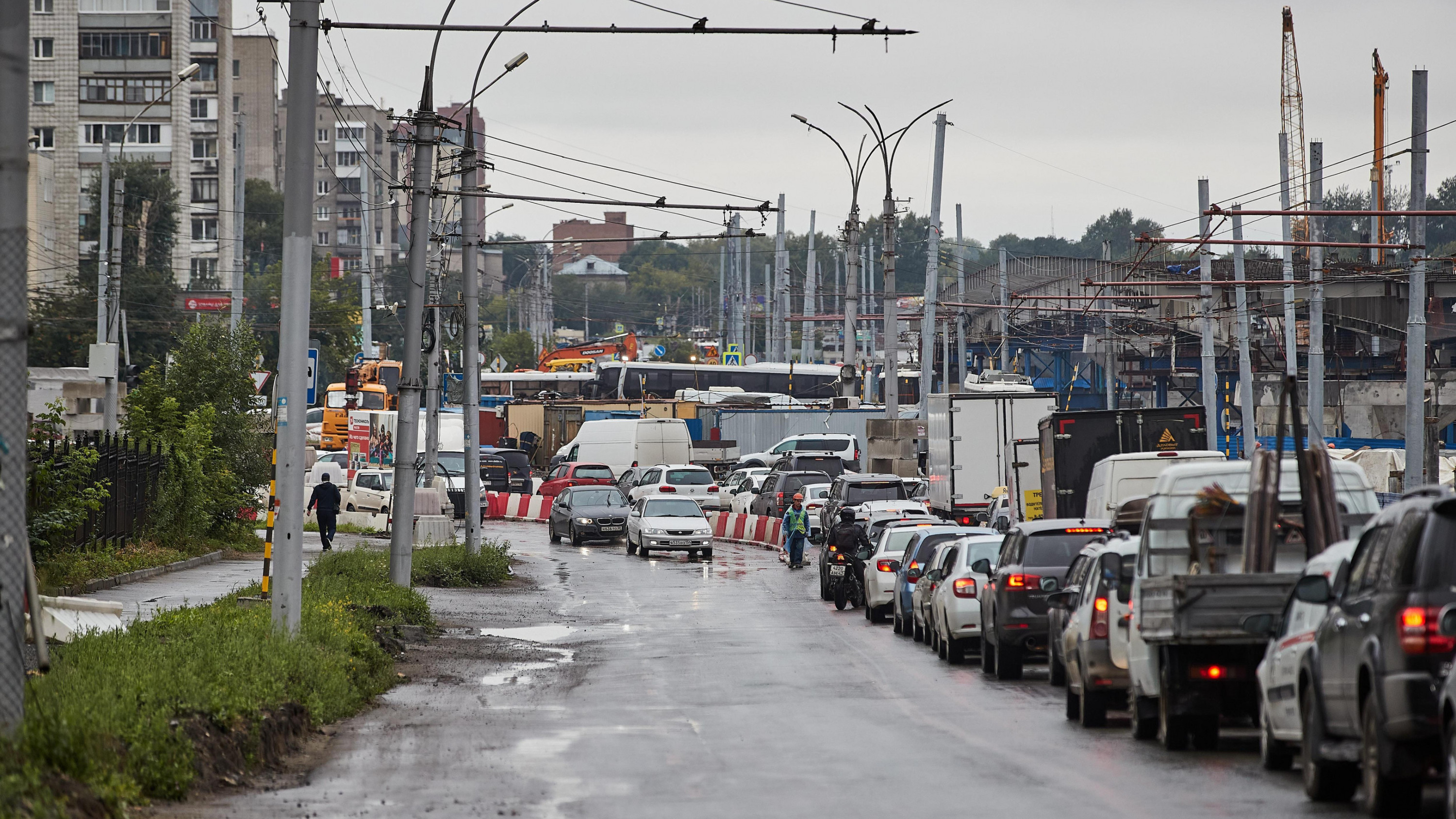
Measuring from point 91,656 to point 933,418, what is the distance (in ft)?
92.0

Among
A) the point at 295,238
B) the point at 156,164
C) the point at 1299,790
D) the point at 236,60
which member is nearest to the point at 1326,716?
the point at 1299,790

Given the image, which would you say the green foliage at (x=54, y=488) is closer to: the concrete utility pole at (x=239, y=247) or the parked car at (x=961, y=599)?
the parked car at (x=961, y=599)

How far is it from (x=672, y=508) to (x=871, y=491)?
5034mm

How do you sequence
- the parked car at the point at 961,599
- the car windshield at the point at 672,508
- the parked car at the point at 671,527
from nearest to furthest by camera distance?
the parked car at the point at 961,599, the parked car at the point at 671,527, the car windshield at the point at 672,508

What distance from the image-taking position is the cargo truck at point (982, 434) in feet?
124

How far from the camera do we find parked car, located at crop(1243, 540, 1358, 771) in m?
10.2

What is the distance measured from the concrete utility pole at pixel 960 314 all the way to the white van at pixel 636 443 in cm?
1040

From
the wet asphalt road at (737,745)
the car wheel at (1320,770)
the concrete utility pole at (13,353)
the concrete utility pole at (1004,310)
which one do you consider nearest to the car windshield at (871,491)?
the wet asphalt road at (737,745)

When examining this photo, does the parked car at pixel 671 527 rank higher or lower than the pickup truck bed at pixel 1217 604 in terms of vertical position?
lower

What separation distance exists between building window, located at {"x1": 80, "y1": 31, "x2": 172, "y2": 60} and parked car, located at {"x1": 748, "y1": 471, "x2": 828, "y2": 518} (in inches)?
2579

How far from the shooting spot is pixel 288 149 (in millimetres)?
16922

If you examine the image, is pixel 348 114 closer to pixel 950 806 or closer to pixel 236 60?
pixel 236 60

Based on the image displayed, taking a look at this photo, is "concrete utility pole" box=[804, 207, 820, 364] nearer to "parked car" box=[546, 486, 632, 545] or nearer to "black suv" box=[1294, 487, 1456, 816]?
"parked car" box=[546, 486, 632, 545]

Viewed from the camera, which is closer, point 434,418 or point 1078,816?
→ point 1078,816
